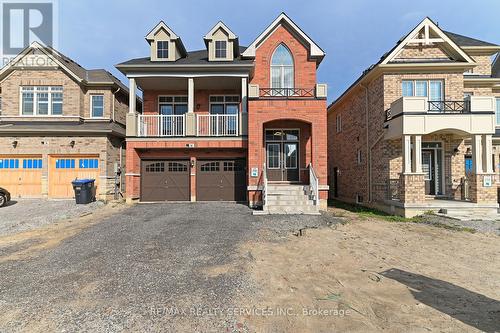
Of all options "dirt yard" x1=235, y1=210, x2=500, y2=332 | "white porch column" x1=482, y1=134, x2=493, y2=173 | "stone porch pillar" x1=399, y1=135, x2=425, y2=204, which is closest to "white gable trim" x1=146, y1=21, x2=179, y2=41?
"dirt yard" x1=235, y1=210, x2=500, y2=332

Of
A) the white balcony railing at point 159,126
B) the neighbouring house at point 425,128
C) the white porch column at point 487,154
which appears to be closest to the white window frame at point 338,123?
the neighbouring house at point 425,128

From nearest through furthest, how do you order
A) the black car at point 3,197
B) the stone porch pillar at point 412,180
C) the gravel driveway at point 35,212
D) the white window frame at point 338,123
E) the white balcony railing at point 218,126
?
the gravel driveway at point 35,212, the stone porch pillar at point 412,180, the black car at point 3,197, the white balcony railing at point 218,126, the white window frame at point 338,123

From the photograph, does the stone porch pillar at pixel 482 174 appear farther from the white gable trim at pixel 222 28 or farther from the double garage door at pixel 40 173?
the double garage door at pixel 40 173

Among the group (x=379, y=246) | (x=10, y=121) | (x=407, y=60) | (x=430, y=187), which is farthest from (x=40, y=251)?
(x=407, y=60)

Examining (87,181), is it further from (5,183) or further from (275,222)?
(275,222)

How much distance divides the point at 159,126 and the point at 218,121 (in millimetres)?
3423

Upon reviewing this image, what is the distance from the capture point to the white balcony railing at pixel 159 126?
1344cm

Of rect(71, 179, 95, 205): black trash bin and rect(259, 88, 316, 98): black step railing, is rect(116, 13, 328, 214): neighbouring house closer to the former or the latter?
rect(259, 88, 316, 98): black step railing

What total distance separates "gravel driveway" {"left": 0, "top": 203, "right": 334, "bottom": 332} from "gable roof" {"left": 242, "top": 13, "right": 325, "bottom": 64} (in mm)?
10367

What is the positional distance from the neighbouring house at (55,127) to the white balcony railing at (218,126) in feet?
18.7

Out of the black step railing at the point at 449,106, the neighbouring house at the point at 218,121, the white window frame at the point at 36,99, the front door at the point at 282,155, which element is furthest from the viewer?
the white window frame at the point at 36,99

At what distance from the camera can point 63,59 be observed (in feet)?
52.6

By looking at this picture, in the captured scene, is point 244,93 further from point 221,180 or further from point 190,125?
point 221,180

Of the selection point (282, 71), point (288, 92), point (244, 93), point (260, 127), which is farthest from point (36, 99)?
point (288, 92)
